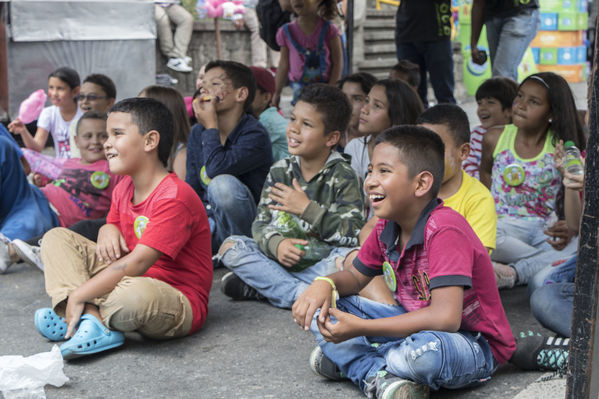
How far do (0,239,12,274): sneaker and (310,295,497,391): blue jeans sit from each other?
214 cm

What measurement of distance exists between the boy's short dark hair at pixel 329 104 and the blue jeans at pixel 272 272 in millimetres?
568

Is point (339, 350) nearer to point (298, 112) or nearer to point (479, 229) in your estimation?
point (479, 229)

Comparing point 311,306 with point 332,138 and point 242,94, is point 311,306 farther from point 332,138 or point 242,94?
point 242,94

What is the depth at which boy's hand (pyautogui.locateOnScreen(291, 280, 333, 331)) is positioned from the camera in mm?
2254

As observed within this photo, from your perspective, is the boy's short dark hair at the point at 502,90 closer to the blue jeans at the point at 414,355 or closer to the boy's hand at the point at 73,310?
the blue jeans at the point at 414,355

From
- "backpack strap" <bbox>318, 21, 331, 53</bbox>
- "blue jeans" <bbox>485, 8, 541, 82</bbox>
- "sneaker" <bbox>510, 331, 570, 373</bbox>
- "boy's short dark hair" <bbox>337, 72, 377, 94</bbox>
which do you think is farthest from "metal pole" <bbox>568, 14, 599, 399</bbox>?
"backpack strap" <bbox>318, 21, 331, 53</bbox>

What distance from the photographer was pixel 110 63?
808 centimetres

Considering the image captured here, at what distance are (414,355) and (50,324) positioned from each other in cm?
146

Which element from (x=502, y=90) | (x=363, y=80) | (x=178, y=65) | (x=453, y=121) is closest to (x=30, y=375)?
(x=453, y=121)

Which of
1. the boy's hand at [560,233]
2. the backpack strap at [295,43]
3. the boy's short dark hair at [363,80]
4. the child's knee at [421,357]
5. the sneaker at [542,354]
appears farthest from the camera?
the backpack strap at [295,43]

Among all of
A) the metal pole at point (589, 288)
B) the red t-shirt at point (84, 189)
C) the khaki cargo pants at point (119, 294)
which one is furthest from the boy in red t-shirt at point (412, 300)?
the red t-shirt at point (84, 189)

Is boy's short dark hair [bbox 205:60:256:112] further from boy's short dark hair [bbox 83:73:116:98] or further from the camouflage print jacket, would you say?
boy's short dark hair [bbox 83:73:116:98]

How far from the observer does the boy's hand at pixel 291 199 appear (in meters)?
3.18

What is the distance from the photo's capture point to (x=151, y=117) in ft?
10.00
